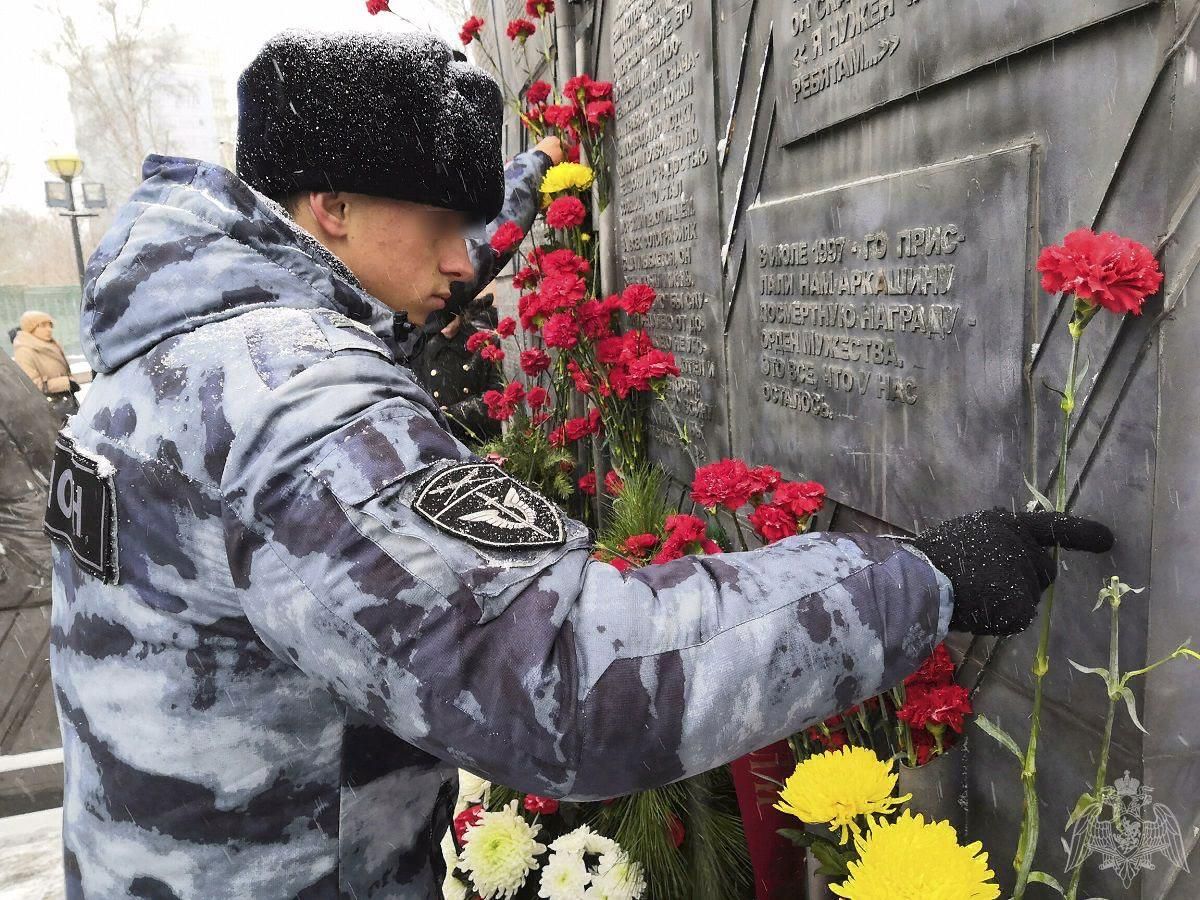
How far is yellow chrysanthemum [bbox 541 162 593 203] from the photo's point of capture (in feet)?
12.1

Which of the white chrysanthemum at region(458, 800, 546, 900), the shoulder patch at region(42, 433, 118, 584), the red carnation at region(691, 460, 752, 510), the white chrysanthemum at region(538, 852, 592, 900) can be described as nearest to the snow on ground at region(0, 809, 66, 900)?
the white chrysanthemum at region(458, 800, 546, 900)

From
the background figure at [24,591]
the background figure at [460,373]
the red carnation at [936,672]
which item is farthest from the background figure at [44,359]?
the red carnation at [936,672]

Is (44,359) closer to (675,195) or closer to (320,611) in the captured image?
(675,195)

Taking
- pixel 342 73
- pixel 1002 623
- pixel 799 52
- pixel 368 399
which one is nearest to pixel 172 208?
pixel 342 73

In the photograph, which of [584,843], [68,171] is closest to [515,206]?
[584,843]

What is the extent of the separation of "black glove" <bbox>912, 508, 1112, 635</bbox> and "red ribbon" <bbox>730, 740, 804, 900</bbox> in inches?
33.3

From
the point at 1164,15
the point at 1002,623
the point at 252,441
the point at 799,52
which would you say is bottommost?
the point at 1002,623

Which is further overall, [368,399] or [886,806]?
[886,806]

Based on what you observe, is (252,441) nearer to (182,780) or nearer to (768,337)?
(182,780)

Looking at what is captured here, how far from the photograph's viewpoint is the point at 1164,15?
110cm

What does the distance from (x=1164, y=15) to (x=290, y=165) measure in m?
1.24

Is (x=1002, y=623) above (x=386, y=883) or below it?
above

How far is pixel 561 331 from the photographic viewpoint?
3.31m

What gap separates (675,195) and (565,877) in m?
2.14
